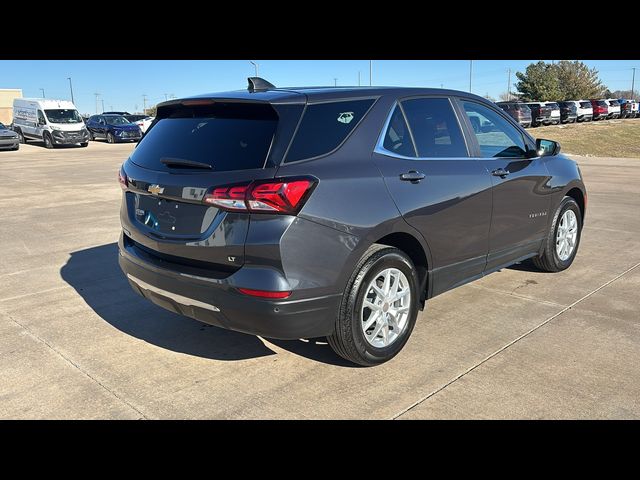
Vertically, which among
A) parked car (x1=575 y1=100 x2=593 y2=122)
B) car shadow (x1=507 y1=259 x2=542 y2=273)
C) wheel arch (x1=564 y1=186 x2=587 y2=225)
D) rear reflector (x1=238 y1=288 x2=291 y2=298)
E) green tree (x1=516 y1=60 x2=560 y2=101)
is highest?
green tree (x1=516 y1=60 x2=560 y2=101)

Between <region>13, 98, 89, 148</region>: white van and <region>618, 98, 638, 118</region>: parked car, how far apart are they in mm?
45809

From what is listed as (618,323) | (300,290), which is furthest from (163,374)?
(618,323)

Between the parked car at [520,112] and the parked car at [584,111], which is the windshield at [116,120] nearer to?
the parked car at [520,112]

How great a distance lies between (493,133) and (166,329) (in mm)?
3155

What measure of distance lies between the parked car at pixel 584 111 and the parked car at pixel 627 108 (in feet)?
24.2

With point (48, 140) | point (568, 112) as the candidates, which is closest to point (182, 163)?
point (48, 140)

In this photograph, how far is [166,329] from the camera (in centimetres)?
423

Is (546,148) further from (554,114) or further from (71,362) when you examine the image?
(554,114)

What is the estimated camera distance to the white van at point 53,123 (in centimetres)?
2794

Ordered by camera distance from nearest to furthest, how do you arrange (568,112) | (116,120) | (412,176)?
(412,176) → (116,120) → (568,112)

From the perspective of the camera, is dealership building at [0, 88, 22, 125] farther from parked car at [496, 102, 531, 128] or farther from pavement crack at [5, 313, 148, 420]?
pavement crack at [5, 313, 148, 420]

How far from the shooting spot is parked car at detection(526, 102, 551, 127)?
38656 mm

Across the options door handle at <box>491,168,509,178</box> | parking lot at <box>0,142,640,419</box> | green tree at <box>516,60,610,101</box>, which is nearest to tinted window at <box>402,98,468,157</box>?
door handle at <box>491,168,509,178</box>
